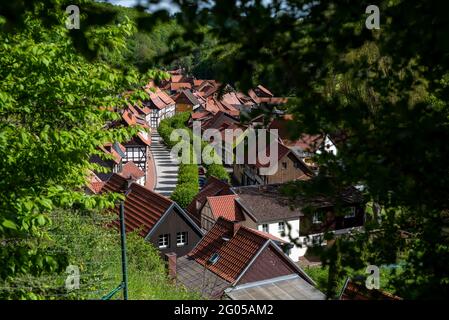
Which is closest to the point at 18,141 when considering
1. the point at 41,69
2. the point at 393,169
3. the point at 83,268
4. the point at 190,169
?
the point at 41,69

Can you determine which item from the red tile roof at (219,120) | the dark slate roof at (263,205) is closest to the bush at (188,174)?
the dark slate roof at (263,205)

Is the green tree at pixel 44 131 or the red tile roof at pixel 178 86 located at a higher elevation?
the red tile roof at pixel 178 86

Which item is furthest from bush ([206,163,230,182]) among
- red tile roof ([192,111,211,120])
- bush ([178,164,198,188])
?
red tile roof ([192,111,211,120])

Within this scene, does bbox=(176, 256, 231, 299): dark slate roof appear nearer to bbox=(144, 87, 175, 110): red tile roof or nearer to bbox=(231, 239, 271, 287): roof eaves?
bbox=(231, 239, 271, 287): roof eaves

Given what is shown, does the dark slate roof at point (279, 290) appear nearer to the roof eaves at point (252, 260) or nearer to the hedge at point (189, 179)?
the roof eaves at point (252, 260)

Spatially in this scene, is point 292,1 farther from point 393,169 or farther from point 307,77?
point 393,169

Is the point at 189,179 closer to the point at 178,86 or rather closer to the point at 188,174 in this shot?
the point at 188,174
